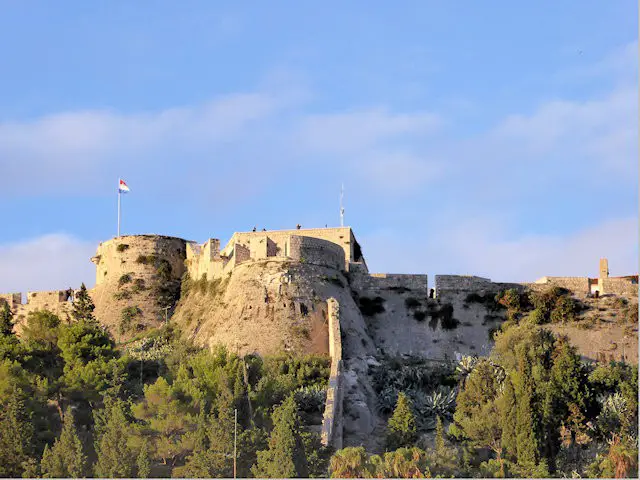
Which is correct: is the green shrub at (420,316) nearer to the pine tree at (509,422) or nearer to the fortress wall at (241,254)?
the fortress wall at (241,254)

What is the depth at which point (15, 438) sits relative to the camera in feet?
159

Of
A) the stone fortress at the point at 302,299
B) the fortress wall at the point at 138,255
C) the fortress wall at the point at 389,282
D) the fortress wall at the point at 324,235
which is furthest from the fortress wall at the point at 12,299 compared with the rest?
the fortress wall at the point at 389,282

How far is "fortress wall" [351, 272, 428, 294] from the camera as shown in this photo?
217ft

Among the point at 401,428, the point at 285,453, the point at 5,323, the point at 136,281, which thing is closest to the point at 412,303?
the point at 401,428

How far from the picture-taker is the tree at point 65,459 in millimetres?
46594

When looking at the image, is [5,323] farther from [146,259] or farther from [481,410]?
[481,410]

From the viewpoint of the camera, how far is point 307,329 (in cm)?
5950

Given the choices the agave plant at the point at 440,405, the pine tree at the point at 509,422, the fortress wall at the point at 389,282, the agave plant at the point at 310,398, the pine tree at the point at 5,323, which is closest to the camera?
the pine tree at the point at 509,422

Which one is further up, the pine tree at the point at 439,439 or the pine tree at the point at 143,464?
the pine tree at the point at 439,439

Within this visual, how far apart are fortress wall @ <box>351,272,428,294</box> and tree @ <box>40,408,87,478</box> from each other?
2212 cm

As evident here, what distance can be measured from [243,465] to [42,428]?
8.94 metres

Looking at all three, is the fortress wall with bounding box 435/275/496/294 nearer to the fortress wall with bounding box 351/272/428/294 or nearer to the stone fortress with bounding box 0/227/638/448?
the stone fortress with bounding box 0/227/638/448

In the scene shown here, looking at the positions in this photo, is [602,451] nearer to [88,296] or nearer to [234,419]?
[234,419]

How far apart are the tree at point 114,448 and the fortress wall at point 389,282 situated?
1924 cm
